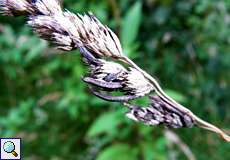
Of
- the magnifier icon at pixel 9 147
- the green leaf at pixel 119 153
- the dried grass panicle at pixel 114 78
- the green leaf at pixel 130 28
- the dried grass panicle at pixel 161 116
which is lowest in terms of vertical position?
the green leaf at pixel 119 153

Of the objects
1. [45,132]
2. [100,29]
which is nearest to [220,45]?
[45,132]

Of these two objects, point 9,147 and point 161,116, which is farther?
point 9,147

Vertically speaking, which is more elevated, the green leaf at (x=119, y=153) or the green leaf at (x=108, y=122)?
the green leaf at (x=108, y=122)

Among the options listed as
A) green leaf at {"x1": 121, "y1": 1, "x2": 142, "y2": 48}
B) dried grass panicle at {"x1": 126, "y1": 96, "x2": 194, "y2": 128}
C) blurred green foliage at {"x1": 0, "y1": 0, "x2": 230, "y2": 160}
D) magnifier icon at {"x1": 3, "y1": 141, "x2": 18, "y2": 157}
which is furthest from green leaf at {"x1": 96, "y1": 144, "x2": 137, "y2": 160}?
dried grass panicle at {"x1": 126, "y1": 96, "x2": 194, "y2": 128}

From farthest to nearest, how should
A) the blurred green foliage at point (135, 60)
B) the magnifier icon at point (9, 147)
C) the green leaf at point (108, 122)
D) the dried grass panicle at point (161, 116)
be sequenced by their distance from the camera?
the blurred green foliage at point (135, 60), the green leaf at point (108, 122), the magnifier icon at point (9, 147), the dried grass panicle at point (161, 116)

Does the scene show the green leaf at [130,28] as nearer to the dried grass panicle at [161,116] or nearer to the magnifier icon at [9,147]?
the magnifier icon at [9,147]

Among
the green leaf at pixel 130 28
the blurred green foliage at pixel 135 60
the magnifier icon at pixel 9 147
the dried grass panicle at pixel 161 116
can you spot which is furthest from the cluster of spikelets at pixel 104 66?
the blurred green foliage at pixel 135 60

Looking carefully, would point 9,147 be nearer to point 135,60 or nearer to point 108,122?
point 108,122

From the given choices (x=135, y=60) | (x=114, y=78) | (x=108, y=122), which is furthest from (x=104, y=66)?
(x=135, y=60)
